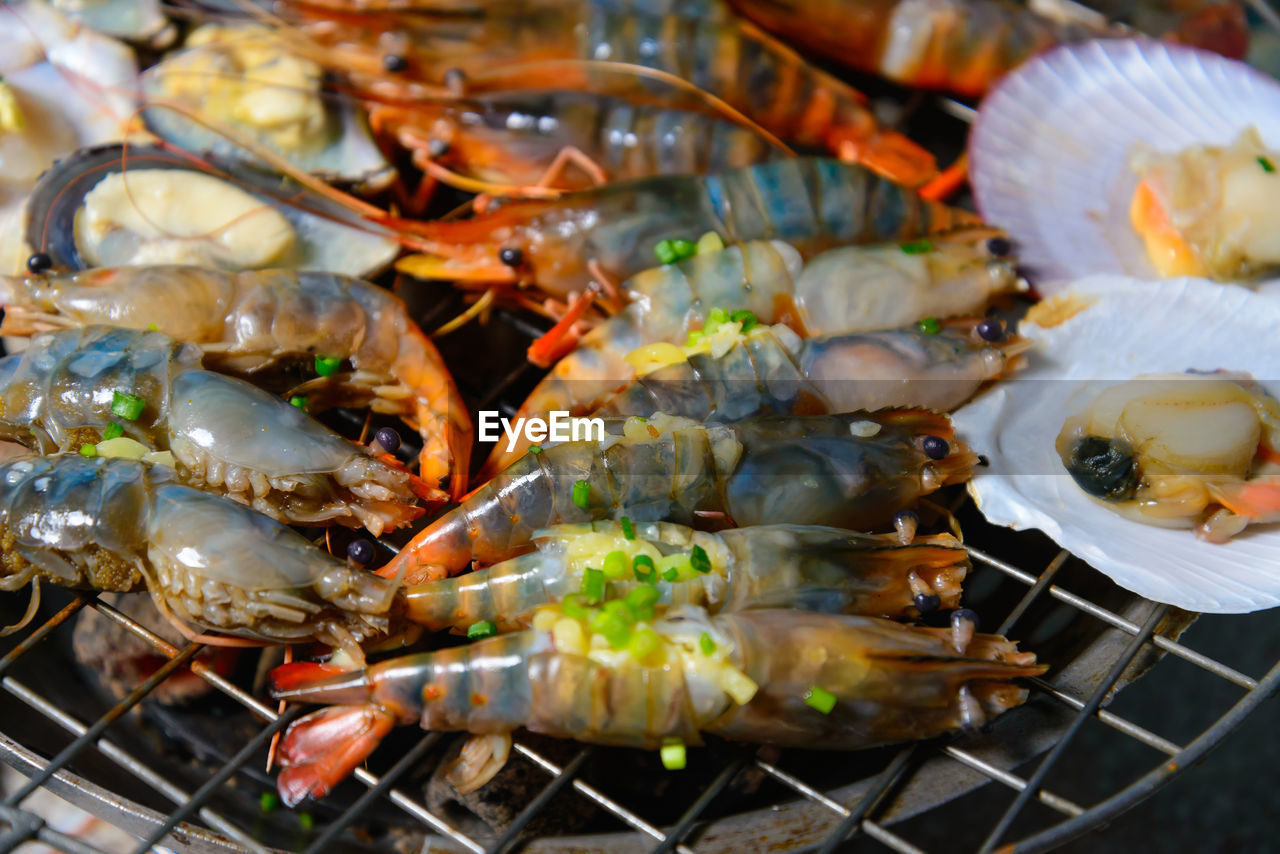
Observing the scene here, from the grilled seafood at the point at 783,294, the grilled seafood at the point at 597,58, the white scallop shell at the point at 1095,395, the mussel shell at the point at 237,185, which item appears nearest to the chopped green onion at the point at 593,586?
the grilled seafood at the point at 783,294

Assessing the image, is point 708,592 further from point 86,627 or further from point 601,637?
point 86,627

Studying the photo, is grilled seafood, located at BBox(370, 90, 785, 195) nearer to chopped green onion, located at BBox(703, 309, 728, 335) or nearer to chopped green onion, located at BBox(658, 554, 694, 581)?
chopped green onion, located at BBox(703, 309, 728, 335)

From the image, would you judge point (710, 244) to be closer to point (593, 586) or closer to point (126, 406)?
point (593, 586)

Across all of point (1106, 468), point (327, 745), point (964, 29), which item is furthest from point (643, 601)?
point (964, 29)

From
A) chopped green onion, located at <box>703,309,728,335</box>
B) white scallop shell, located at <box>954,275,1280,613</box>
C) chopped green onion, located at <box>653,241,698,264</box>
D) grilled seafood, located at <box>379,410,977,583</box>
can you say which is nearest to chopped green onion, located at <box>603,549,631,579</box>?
grilled seafood, located at <box>379,410,977,583</box>

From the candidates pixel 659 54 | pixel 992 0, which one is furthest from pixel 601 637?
pixel 992 0

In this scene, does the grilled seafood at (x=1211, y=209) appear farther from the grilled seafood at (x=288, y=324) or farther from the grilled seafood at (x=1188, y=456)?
the grilled seafood at (x=288, y=324)
